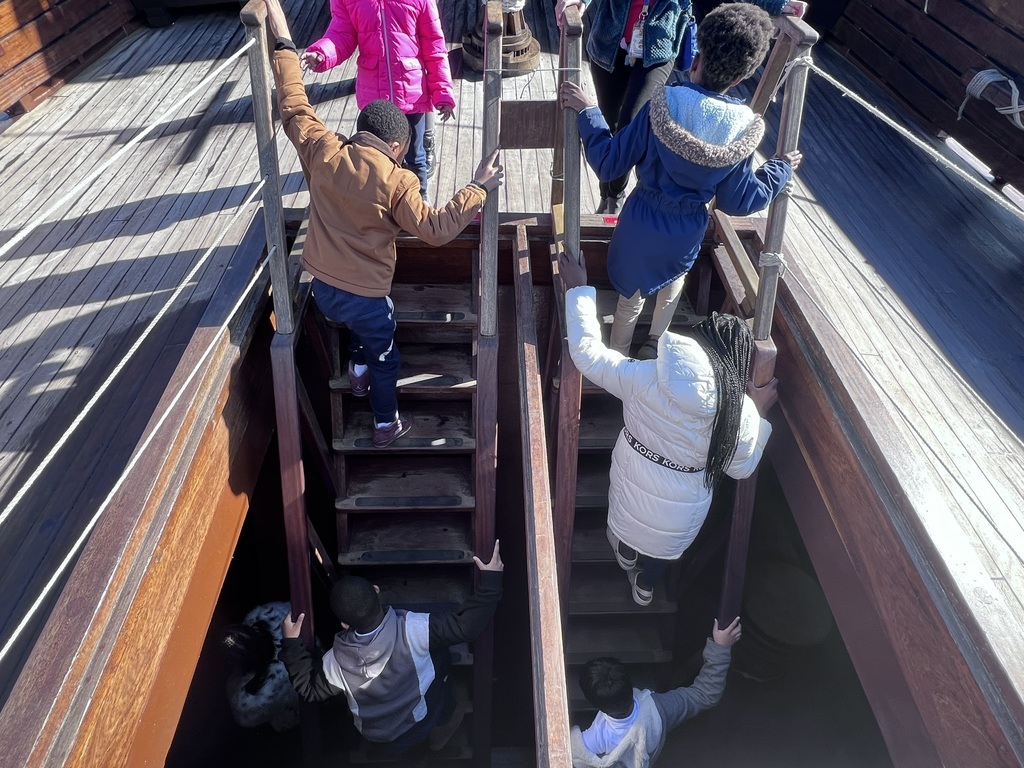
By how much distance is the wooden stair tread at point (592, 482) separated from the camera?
354cm

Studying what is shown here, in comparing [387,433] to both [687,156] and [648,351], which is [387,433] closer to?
[648,351]

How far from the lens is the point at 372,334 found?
297 centimetres

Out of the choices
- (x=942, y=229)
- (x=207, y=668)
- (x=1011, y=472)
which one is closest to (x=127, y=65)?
(x=207, y=668)

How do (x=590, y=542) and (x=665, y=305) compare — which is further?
(x=590, y=542)

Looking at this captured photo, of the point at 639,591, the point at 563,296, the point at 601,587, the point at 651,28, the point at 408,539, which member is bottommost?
the point at 601,587

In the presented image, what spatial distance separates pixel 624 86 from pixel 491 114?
1.12m

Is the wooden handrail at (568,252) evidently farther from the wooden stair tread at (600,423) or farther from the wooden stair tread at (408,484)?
the wooden stair tread at (408,484)

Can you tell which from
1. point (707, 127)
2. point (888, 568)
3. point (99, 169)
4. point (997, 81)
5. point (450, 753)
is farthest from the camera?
point (997, 81)

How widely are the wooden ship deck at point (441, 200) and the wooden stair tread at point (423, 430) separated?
2.80 ft

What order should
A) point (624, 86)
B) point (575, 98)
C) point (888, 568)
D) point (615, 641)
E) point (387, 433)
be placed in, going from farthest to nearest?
point (615, 641), point (624, 86), point (387, 433), point (575, 98), point (888, 568)

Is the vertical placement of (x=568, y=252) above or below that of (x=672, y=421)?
above

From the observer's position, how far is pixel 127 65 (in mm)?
5660

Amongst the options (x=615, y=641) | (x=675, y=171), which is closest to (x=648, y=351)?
(x=675, y=171)

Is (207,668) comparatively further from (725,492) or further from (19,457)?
(725,492)
